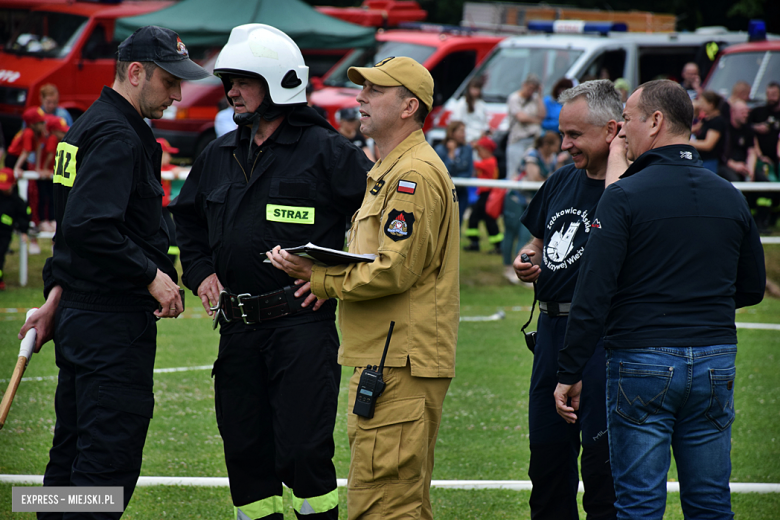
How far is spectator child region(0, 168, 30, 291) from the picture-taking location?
1073 cm

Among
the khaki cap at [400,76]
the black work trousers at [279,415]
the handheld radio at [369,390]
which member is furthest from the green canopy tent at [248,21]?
the handheld radio at [369,390]

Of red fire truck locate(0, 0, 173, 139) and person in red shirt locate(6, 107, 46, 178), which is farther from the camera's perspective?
red fire truck locate(0, 0, 173, 139)

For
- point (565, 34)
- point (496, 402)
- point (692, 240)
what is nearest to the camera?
point (692, 240)

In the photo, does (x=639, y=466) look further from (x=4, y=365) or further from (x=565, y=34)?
(x=565, y=34)

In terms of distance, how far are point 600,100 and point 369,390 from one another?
5.66 ft

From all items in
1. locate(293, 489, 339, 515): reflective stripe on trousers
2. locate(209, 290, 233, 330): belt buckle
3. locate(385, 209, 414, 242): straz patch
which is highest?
locate(385, 209, 414, 242): straz patch

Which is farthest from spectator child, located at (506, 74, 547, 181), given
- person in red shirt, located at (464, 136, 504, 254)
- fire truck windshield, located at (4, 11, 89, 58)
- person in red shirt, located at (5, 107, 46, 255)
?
fire truck windshield, located at (4, 11, 89, 58)

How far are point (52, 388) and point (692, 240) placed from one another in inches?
223

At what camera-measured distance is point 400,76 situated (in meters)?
3.60

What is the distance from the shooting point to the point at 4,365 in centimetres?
770

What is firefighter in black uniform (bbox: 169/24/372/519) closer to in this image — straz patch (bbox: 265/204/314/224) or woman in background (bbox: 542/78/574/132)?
straz patch (bbox: 265/204/314/224)

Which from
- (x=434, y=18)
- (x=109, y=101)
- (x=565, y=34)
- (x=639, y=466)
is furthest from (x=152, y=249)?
(x=434, y=18)

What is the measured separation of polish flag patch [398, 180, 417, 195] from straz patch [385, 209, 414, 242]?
90 mm

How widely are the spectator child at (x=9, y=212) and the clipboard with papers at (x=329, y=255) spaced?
837 centimetres
